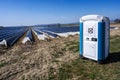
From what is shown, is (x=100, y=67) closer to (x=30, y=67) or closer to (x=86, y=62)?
(x=86, y=62)

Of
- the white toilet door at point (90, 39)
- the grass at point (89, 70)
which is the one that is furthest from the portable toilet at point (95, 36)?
the grass at point (89, 70)

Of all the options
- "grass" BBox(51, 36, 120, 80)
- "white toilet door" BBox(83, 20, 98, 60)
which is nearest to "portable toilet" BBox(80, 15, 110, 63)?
"white toilet door" BBox(83, 20, 98, 60)

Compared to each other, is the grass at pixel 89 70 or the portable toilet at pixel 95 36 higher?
the portable toilet at pixel 95 36

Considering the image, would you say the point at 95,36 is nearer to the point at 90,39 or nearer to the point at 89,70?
the point at 90,39

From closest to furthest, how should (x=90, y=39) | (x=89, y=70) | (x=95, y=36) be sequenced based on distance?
(x=89, y=70), (x=95, y=36), (x=90, y=39)

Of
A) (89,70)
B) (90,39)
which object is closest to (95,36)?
(90,39)

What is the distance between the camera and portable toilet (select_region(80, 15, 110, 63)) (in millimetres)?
6410

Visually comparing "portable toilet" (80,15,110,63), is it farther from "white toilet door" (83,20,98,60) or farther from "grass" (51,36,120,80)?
"grass" (51,36,120,80)

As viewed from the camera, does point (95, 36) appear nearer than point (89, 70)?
No

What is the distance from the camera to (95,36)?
6.59 meters

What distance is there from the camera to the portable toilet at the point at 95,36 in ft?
21.0

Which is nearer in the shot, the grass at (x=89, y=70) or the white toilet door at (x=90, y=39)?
the grass at (x=89, y=70)

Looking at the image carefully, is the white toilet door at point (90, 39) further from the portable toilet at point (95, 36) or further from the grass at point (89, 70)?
the grass at point (89, 70)

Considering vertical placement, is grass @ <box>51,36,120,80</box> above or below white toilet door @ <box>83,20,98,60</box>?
below
